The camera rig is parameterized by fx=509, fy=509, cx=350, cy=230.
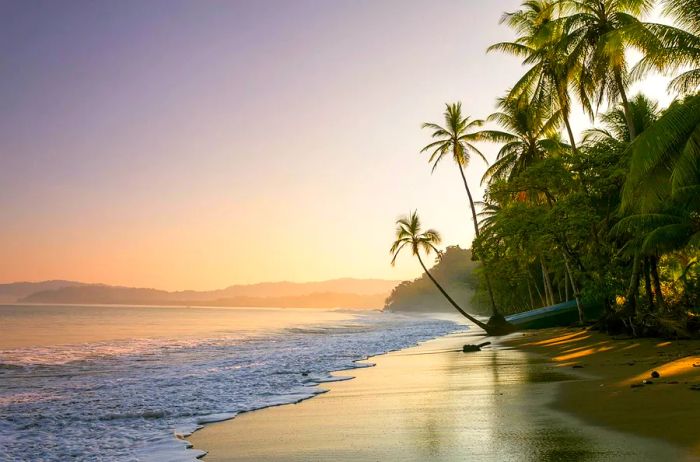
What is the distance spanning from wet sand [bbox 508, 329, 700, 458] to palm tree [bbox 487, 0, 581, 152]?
35.9 ft

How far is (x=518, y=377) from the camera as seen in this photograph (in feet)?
33.8

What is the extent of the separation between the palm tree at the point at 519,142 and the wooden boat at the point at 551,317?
764 cm

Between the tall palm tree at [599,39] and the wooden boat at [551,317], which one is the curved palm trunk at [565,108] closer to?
the tall palm tree at [599,39]

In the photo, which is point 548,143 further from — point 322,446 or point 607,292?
point 322,446

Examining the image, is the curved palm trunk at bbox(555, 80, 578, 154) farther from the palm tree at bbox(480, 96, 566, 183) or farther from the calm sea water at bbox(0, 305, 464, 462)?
the calm sea water at bbox(0, 305, 464, 462)

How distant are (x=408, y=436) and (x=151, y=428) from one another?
4.21m

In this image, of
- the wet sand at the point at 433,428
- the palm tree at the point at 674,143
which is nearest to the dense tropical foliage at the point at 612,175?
the palm tree at the point at 674,143

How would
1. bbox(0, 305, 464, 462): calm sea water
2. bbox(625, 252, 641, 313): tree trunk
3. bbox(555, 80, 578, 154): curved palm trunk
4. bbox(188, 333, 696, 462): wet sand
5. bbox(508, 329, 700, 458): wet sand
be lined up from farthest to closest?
1. bbox(555, 80, 578, 154): curved palm trunk
2. bbox(625, 252, 641, 313): tree trunk
3. bbox(0, 305, 464, 462): calm sea water
4. bbox(508, 329, 700, 458): wet sand
5. bbox(188, 333, 696, 462): wet sand

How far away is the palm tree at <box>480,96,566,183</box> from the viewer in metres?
29.1

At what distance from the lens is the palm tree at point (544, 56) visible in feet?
68.5

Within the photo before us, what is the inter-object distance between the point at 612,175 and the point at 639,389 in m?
11.5

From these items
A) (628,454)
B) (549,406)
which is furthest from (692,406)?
(628,454)

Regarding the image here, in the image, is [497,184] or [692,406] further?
[497,184]

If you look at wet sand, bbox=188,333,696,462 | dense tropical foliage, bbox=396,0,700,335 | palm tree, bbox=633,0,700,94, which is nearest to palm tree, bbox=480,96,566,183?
dense tropical foliage, bbox=396,0,700,335
